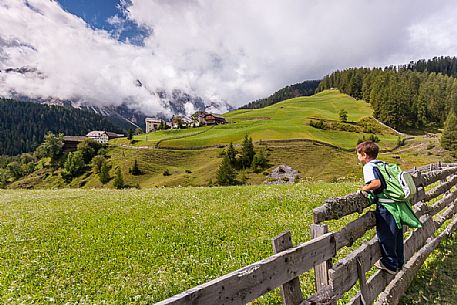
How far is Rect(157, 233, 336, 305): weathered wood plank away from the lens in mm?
3318

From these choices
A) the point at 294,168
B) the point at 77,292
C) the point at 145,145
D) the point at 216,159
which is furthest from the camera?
the point at 145,145

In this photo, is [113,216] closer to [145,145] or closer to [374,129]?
[145,145]

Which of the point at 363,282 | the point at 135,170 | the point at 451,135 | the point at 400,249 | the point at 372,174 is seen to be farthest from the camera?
the point at 135,170

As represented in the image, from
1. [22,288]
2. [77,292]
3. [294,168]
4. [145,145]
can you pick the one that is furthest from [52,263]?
[145,145]

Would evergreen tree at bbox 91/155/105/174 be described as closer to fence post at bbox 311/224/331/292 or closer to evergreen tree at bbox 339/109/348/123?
evergreen tree at bbox 339/109/348/123

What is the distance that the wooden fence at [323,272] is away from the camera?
3.68m

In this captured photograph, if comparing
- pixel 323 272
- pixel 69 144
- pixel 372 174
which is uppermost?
pixel 69 144

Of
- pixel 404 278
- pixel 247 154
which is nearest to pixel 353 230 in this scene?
pixel 404 278

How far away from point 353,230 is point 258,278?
348 centimetres

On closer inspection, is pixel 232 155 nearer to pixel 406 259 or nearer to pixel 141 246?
pixel 141 246

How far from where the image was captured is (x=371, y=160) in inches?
297

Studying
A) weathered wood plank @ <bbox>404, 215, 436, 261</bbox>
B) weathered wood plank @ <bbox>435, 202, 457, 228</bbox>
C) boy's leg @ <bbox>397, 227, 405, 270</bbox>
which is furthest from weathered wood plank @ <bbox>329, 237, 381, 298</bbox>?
weathered wood plank @ <bbox>435, 202, 457, 228</bbox>

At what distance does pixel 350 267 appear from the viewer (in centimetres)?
613

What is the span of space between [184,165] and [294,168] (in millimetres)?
50989
